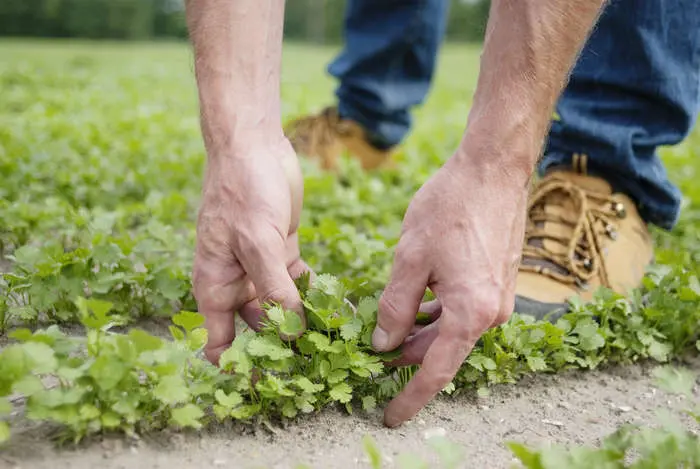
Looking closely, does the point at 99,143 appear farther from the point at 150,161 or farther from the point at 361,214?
the point at 361,214

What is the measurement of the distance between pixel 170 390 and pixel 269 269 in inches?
11.7

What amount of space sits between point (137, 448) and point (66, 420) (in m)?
0.14

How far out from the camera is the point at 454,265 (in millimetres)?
1385

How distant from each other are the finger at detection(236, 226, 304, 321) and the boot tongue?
856 millimetres

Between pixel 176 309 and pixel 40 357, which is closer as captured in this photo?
pixel 40 357

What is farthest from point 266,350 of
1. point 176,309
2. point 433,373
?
point 176,309

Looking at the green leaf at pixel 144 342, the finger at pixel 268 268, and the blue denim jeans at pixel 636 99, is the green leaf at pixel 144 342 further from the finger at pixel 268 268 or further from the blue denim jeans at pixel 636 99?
the blue denim jeans at pixel 636 99

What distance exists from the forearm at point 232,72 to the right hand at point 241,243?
5 centimetres

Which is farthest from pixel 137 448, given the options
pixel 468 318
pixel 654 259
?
pixel 654 259

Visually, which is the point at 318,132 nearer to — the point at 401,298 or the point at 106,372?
the point at 401,298

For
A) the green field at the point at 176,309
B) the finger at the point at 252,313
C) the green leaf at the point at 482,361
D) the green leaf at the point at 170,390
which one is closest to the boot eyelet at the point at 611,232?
the green field at the point at 176,309

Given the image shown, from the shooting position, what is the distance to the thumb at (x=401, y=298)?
142 cm

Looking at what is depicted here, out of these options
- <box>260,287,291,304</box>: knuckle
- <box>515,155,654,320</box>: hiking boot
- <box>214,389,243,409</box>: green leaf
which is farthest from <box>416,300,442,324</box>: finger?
<box>515,155,654,320</box>: hiking boot

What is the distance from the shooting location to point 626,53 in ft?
7.07
